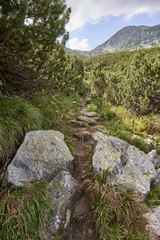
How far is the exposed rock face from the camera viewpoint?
2.23m

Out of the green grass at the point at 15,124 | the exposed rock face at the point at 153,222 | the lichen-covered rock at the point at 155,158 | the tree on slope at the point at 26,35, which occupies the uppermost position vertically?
the tree on slope at the point at 26,35

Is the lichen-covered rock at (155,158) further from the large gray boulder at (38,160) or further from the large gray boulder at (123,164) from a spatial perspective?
the large gray boulder at (38,160)

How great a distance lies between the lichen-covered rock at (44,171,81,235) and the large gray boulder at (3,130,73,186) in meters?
0.30

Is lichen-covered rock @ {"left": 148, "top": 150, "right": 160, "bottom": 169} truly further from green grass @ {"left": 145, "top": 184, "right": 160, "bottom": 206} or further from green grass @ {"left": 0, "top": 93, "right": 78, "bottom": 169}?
green grass @ {"left": 0, "top": 93, "right": 78, "bottom": 169}

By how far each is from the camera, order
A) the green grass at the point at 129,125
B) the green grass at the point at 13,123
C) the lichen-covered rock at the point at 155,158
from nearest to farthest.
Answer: the green grass at the point at 13,123
the lichen-covered rock at the point at 155,158
the green grass at the point at 129,125

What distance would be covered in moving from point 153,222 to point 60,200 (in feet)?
5.71

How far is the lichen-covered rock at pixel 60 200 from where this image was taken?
2221 mm

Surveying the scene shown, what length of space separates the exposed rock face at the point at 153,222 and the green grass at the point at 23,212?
1835 millimetres

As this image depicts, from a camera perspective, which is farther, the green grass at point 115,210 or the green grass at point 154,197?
the green grass at point 154,197

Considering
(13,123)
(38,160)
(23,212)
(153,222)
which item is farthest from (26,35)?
(153,222)

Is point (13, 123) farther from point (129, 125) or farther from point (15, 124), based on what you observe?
point (129, 125)

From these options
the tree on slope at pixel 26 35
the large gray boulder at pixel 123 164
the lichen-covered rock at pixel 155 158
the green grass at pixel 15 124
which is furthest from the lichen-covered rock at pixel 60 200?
the tree on slope at pixel 26 35

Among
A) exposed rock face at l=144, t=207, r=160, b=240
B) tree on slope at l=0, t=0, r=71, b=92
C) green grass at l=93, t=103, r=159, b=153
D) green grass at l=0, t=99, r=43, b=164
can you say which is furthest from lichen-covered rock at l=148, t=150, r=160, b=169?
tree on slope at l=0, t=0, r=71, b=92

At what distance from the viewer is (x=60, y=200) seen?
2424mm
